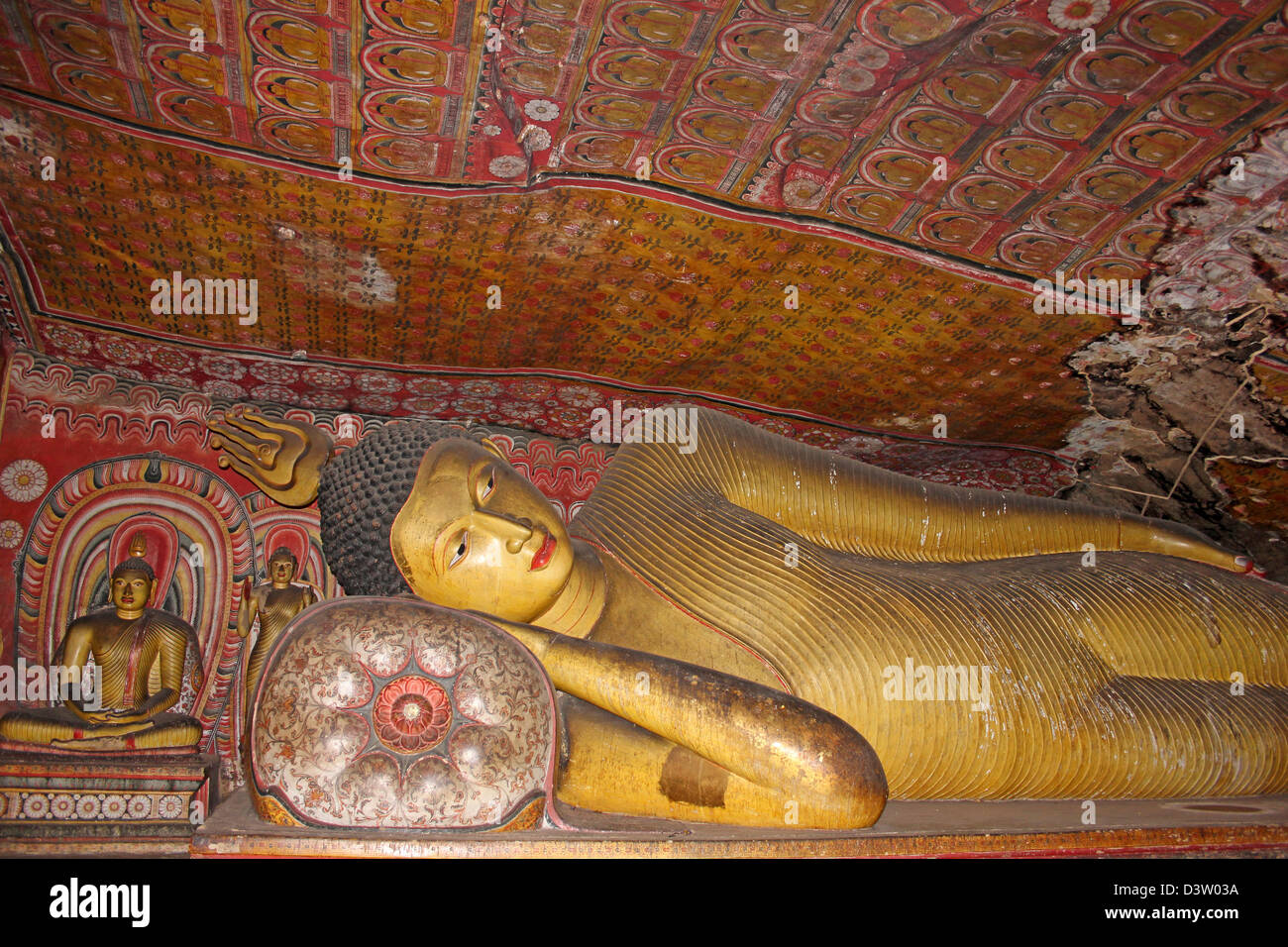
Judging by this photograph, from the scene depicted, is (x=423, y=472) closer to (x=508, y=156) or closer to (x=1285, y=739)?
(x=508, y=156)

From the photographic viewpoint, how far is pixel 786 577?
271 centimetres

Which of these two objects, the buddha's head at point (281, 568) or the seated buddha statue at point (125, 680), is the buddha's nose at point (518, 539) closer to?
the seated buddha statue at point (125, 680)

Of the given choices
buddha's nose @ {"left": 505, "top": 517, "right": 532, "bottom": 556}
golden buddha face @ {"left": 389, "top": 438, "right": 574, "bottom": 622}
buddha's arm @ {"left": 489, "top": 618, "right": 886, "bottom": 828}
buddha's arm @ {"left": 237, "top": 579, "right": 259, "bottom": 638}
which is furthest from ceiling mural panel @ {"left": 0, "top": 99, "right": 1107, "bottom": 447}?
buddha's arm @ {"left": 489, "top": 618, "right": 886, "bottom": 828}

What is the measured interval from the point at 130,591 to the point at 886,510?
11.3 feet

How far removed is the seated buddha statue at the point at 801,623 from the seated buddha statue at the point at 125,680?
5.66 ft

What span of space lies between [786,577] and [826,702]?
38 cm

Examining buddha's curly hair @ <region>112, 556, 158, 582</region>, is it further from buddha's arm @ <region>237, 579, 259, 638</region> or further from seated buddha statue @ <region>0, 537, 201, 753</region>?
buddha's arm @ <region>237, 579, 259, 638</region>

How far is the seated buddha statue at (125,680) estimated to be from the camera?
3748 millimetres

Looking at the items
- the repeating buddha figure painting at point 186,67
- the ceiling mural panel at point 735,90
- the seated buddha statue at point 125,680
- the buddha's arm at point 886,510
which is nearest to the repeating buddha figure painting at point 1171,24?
the ceiling mural panel at point 735,90

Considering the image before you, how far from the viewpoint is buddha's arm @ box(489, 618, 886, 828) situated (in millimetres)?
2119

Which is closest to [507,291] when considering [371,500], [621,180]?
[621,180]

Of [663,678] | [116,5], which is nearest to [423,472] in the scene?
[663,678]

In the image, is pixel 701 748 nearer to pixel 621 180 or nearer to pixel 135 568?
pixel 621 180

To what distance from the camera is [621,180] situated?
3680 millimetres
